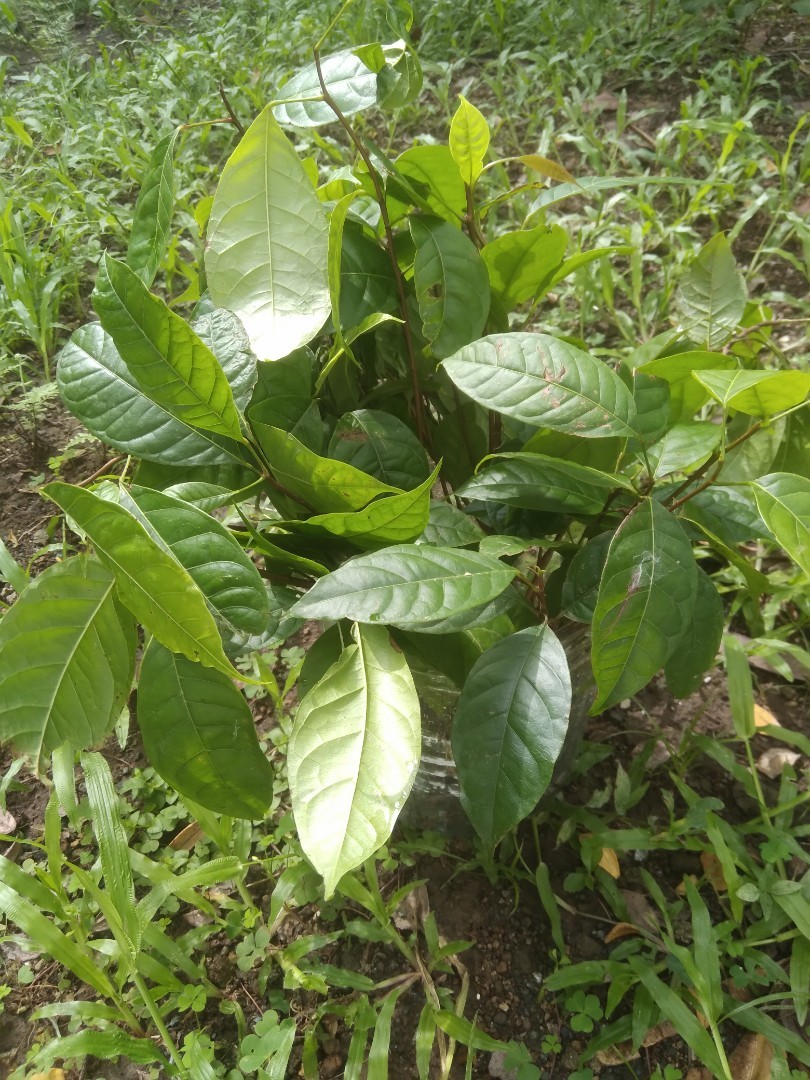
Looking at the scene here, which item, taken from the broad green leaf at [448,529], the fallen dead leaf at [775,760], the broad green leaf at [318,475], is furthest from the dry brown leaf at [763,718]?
the broad green leaf at [318,475]

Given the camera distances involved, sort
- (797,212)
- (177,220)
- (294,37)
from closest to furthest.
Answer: (797,212), (177,220), (294,37)

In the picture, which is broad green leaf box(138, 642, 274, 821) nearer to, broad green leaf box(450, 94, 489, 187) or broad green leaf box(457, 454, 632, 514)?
broad green leaf box(457, 454, 632, 514)

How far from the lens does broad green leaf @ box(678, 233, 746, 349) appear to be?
797mm

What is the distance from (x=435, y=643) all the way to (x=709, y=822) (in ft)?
1.98

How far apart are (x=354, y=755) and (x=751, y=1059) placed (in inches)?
30.5

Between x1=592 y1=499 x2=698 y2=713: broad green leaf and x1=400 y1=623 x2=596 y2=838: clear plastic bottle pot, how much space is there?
212 mm

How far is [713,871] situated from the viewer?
43.2 inches

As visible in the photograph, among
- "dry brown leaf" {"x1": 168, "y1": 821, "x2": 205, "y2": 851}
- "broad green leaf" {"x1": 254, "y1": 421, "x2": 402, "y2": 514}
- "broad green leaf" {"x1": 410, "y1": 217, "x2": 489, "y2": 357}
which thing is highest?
"broad green leaf" {"x1": 410, "y1": 217, "x2": 489, "y2": 357}

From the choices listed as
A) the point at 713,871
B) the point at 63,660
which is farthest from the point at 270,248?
the point at 713,871

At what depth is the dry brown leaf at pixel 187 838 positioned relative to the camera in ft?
3.86

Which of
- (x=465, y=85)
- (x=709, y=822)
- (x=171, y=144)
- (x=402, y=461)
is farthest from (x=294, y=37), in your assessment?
(x=709, y=822)

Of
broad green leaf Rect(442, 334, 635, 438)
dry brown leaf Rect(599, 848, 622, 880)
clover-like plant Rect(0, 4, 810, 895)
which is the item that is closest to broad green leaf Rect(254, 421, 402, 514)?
clover-like plant Rect(0, 4, 810, 895)

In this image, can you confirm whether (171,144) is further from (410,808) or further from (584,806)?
(584,806)

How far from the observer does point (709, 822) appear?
107 cm
